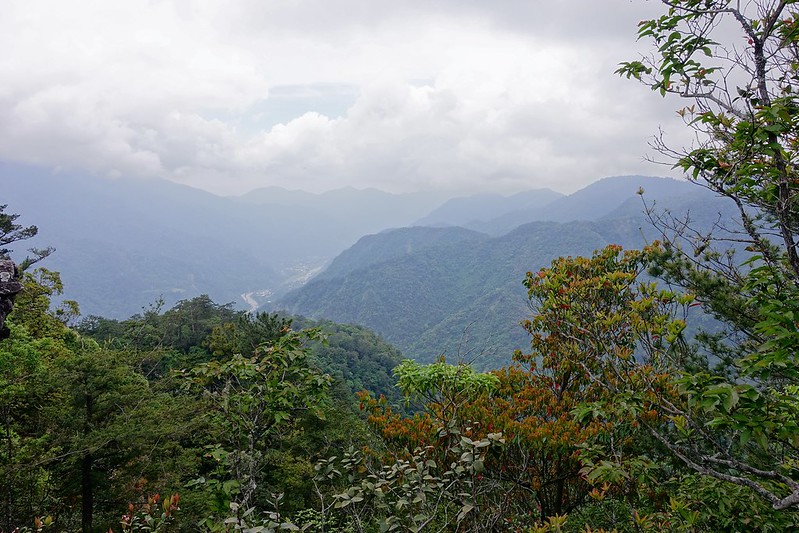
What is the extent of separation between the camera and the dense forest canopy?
2.51 meters

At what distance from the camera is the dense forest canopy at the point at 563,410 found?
2.51 m

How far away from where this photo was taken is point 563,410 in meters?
4.64

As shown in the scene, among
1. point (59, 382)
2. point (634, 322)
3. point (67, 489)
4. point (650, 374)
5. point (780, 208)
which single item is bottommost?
point (67, 489)

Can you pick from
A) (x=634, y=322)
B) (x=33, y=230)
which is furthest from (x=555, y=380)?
(x=33, y=230)

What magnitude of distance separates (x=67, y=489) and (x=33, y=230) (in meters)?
15.7

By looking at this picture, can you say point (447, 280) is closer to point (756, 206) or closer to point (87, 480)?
point (87, 480)

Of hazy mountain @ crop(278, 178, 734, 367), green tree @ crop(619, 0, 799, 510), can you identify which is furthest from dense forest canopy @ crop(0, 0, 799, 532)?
hazy mountain @ crop(278, 178, 734, 367)

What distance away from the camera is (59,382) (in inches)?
334

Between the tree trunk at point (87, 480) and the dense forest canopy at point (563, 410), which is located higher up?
the dense forest canopy at point (563, 410)

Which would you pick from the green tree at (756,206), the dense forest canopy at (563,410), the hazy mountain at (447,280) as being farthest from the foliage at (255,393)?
the hazy mountain at (447,280)

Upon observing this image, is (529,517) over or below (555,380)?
below

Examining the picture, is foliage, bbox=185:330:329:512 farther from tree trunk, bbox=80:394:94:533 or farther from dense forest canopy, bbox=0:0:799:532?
tree trunk, bbox=80:394:94:533

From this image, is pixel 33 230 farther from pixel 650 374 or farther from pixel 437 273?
pixel 437 273

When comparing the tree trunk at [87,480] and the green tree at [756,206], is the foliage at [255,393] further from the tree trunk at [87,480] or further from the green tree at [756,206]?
the tree trunk at [87,480]
